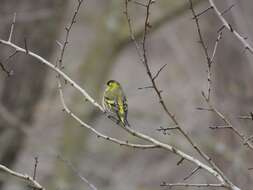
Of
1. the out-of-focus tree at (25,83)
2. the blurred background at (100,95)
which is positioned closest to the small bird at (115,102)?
the blurred background at (100,95)

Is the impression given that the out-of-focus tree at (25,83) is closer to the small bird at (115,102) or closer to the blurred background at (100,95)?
the blurred background at (100,95)

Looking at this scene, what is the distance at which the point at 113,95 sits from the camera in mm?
5516

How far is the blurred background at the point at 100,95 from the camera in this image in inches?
332

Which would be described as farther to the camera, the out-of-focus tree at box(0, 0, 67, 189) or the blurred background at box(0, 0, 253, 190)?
the out-of-focus tree at box(0, 0, 67, 189)

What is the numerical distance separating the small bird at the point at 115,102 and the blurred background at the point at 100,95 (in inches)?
88.2

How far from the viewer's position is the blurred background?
843 cm

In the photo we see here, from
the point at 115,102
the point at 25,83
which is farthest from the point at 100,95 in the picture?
the point at 115,102

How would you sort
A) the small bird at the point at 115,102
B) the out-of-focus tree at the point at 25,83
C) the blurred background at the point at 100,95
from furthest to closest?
the out-of-focus tree at the point at 25,83
the blurred background at the point at 100,95
the small bird at the point at 115,102

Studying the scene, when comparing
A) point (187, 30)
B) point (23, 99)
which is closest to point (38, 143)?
point (23, 99)

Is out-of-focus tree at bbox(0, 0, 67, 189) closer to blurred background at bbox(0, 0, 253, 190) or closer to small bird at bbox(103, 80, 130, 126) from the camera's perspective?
blurred background at bbox(0, 0, 253, 190)

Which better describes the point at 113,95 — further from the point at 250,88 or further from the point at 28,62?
the point at 28,62

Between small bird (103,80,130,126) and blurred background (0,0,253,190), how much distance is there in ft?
7.35

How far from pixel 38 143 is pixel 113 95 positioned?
14.5 feet

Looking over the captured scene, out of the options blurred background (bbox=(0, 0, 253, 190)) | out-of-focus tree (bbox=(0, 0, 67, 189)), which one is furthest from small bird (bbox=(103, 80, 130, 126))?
out-of-focus tree (bbox=(0, 0, 67, 189))
